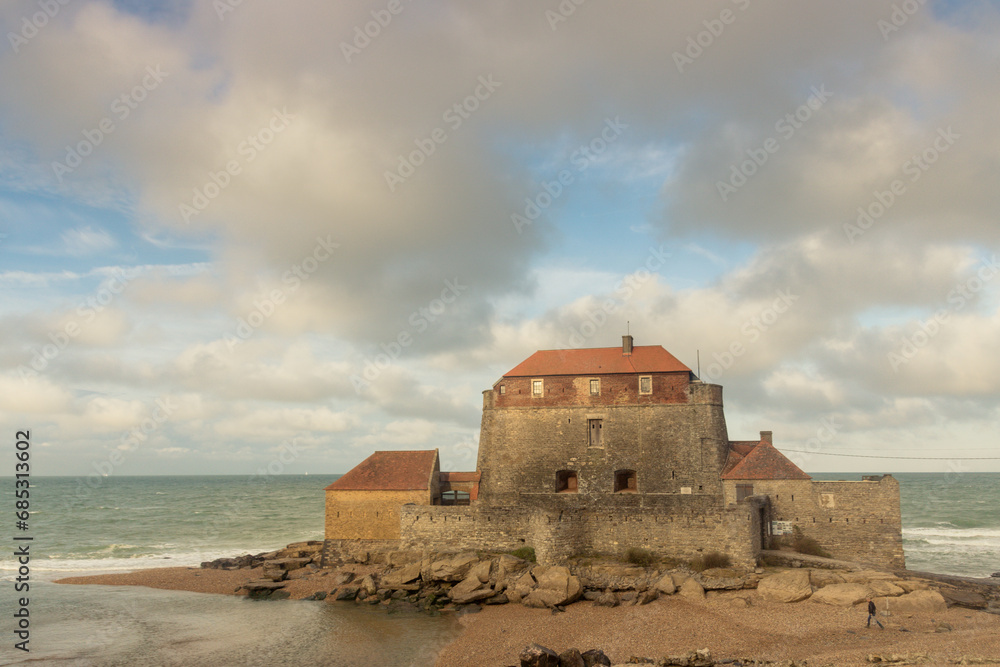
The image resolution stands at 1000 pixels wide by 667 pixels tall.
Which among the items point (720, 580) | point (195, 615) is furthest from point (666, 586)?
point (195, 615)

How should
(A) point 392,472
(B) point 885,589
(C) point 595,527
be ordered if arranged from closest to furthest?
(B) point 885,589
(C) point 595,527
(A) point 392,472

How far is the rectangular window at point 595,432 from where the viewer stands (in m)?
34.2

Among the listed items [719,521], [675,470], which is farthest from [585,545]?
[675,470]

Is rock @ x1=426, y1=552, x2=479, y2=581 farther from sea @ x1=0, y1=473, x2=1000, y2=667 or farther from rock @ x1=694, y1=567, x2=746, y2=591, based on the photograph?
rock @ x1=694, y1=567, x2=746, y2=591

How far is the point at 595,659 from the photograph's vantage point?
17.1 metres

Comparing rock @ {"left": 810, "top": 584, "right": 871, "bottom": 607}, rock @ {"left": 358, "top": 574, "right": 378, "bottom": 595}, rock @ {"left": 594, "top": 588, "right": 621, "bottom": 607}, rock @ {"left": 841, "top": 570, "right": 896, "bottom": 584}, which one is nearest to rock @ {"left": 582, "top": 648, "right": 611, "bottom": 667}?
rock @ {"left": 594, "top": 588, "right": 621, "bottom": 607}

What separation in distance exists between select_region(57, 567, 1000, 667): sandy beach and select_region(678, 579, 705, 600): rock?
0.28m

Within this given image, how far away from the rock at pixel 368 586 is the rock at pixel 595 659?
465 inches

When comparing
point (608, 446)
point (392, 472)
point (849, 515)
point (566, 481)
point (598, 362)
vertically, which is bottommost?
point (849, 515)

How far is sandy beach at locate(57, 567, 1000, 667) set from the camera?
1775cm

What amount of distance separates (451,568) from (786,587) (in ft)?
42.7

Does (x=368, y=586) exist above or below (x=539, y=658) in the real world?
below

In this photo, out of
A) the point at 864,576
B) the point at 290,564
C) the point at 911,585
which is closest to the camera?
the point at 911,585

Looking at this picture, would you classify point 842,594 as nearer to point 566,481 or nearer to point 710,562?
point 710,562
